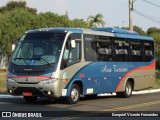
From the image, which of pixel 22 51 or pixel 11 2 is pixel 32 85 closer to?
pixel 22 51

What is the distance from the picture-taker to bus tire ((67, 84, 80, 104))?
17.6 meters

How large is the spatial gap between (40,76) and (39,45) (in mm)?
1394

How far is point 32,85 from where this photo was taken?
1689cm

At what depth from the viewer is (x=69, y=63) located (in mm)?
17656

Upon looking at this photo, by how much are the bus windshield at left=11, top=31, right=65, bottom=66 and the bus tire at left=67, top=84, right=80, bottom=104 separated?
1549 millimetres

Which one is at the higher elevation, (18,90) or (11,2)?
(11,2)

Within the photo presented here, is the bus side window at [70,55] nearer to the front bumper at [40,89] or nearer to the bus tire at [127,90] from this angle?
the front bumper at [40,89]

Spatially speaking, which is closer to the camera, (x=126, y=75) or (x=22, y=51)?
Result: (x=22, y=51)

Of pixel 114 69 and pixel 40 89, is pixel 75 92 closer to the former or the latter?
pixel 40 89

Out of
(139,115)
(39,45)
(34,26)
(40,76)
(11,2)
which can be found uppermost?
(11,2)

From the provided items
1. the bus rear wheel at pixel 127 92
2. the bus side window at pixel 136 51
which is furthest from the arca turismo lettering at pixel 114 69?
the bus side window at pixel 136 51

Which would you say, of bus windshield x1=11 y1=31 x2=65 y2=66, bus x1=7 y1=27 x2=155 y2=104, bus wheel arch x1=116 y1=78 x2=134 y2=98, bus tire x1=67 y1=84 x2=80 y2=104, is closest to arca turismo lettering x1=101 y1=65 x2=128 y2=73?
bus x1=7 y1=27 x2=155 y2=104

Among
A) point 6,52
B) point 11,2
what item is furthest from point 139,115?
point 11,2

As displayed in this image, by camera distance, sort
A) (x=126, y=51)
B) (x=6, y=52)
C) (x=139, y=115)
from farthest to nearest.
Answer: (x=6, y=52), (x=126, y=51), (x=139, y=115)
